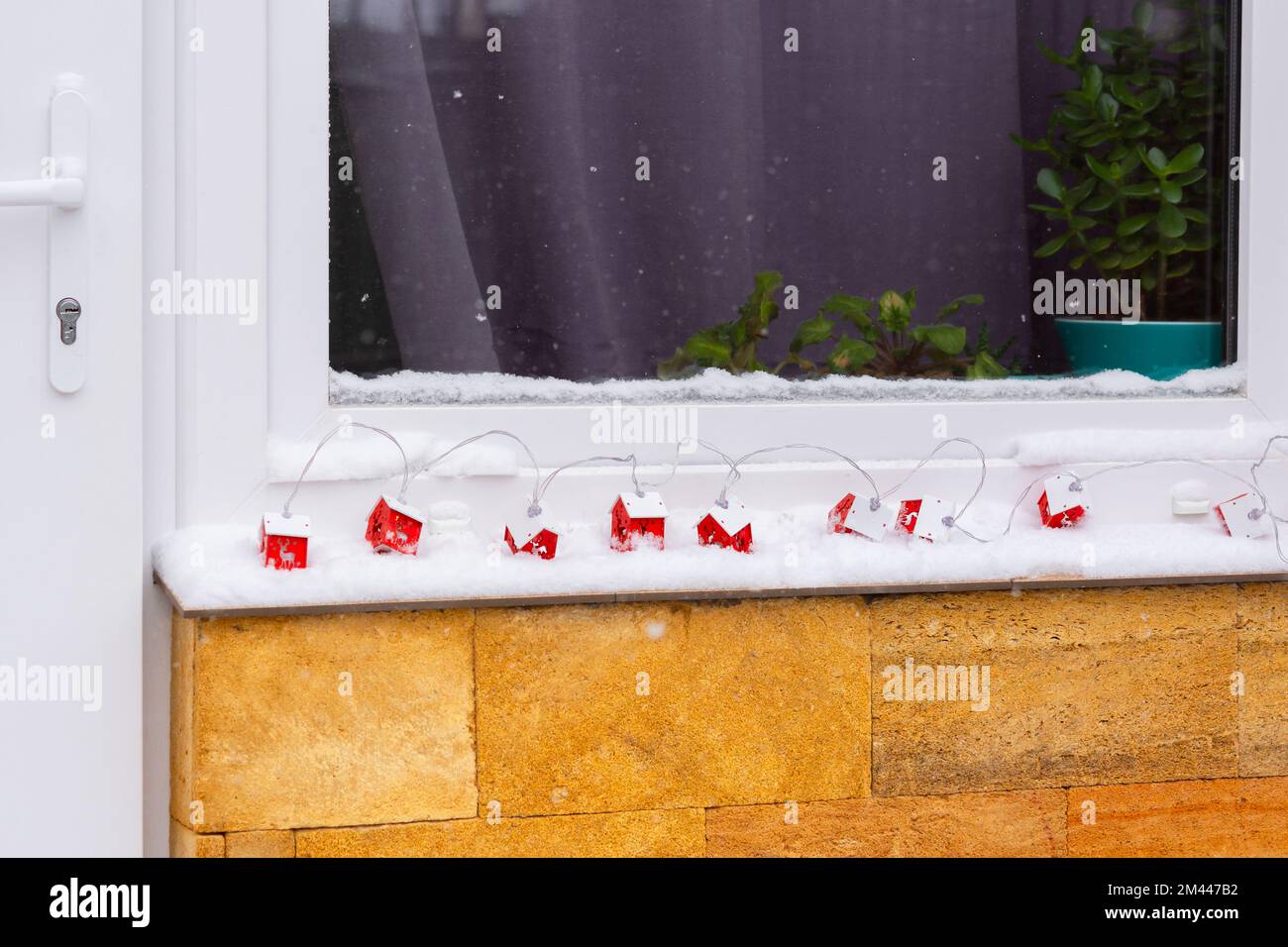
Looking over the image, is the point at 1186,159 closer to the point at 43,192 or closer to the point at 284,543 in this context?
the point at 284,543

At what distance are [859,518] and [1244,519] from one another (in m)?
0.40

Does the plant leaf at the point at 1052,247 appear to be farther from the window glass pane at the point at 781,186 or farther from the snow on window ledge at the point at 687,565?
the snow on window ledge at the point at 687,565

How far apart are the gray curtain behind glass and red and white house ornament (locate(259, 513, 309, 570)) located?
0.79 feet

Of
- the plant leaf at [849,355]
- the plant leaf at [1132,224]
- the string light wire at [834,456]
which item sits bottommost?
the string light wire at [834,456]

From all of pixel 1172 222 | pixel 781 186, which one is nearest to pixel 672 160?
pixel 781 186

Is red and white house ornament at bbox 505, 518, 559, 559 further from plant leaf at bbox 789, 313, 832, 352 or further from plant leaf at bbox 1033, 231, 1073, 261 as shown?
plant leaf at bbox 1033, 231, 1073, 261

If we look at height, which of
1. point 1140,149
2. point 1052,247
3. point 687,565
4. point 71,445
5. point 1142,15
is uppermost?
point 1142,15

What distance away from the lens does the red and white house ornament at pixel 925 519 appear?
1.35 meters

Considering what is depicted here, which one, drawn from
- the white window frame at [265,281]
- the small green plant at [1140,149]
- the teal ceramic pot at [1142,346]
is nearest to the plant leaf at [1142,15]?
the small green plant at [1140,149]

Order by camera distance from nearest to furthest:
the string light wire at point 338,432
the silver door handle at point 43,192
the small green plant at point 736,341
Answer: the silver door handle at point 43,192, the string light wire at point 338,432, the small green plant at point 736,341

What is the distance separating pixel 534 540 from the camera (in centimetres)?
129

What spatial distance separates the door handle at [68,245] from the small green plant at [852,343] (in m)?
0.55
